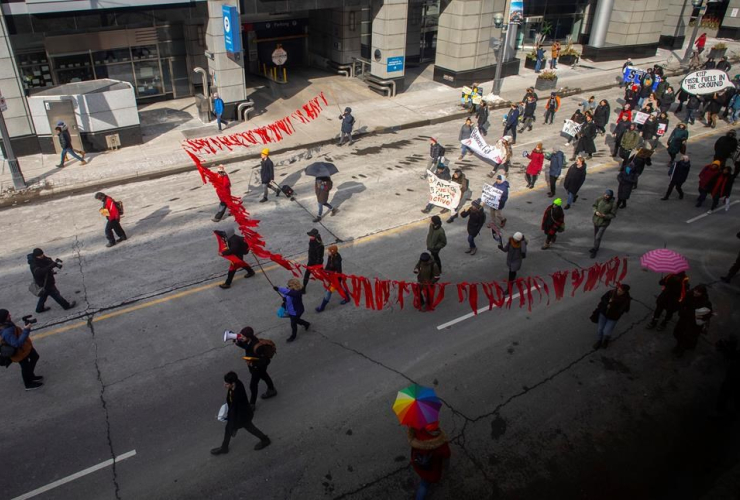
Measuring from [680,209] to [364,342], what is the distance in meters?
11.6

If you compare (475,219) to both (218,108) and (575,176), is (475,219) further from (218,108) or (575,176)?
(218,108)

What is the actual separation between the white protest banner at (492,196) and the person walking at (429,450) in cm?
867

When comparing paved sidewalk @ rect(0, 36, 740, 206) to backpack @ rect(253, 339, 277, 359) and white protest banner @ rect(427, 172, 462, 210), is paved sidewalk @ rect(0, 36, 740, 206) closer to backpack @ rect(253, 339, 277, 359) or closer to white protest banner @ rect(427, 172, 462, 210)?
white protest banner @ rect(427, 172, 462, 210)

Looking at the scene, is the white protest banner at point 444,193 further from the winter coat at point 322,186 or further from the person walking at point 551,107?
the person walking at point 551,107

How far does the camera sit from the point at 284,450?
845 centimetres

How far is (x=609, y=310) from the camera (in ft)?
33.0

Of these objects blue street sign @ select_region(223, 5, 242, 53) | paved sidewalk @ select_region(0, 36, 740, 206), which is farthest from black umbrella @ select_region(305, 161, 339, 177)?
blue street sign @ select_region(223, 5, 242, 53)

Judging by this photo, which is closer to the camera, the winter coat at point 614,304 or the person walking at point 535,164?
the winter coat at point 614,304

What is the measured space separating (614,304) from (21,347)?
10.5 metres

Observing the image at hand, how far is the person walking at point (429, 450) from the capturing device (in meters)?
6.81

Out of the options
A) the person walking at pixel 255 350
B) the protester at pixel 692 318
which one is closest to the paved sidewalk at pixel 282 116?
the person walking at pixel 255 350

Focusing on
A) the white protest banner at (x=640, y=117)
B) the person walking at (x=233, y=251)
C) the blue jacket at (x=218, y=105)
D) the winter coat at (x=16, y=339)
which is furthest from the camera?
the blue jacket at (x=218, y=105)

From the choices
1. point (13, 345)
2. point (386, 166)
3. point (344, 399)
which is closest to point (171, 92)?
point (386, 166)

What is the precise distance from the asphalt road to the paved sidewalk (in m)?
4.16
